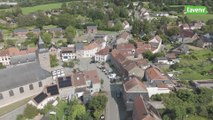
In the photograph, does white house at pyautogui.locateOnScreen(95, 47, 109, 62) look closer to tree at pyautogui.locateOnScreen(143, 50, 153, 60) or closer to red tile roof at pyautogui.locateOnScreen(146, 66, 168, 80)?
tree at pyautogui.locateOnScreen(143, 50, 153, 60)

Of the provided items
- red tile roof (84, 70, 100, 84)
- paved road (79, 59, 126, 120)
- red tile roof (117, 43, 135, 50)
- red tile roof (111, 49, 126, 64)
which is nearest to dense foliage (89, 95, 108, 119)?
paved road (79, 59, 126, 120)

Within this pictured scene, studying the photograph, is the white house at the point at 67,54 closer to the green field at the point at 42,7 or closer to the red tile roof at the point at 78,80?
the red tile roof at the point at 78,80

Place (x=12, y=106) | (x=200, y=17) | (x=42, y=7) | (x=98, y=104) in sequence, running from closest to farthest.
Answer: (x=98, y=104)
(x=12, y=106)
(x=200, y=17)
(x=42, y=7)

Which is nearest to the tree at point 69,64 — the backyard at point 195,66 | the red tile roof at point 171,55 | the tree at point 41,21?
the red tile roof at point 171,55

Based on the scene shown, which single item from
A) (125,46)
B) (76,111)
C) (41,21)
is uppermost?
(41,21)

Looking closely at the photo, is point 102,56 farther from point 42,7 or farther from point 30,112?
point 42,7

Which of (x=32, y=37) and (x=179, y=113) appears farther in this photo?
(x=32, y=37)

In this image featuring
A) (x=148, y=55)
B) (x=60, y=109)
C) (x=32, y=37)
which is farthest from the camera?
(x=32, y=37)

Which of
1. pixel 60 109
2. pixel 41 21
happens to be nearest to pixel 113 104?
pixel 60 109
